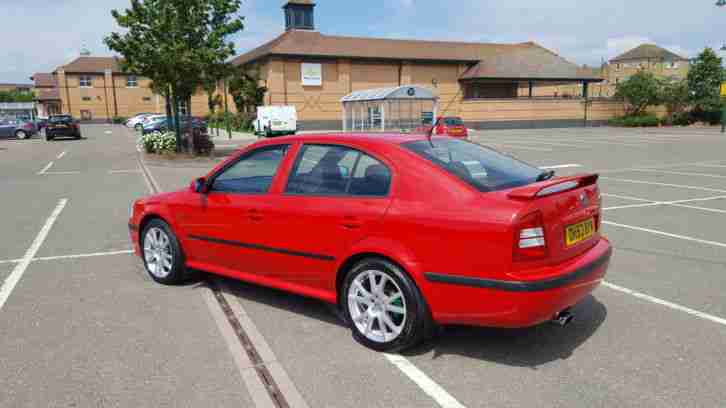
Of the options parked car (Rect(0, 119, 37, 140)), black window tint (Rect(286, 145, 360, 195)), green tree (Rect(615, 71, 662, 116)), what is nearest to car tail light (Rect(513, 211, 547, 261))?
black window tint (Rect(286, 145, 360, 195))

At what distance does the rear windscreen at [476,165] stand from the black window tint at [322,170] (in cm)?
47

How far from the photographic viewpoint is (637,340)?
406cm

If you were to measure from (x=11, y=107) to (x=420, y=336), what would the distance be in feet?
372

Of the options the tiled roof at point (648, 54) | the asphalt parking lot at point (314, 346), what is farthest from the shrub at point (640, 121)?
the tiled roof at point (648, 54)

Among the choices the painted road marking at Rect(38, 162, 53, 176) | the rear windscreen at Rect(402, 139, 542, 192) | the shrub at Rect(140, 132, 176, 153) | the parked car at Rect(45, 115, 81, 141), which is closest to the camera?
the rear windscreen at Rect(402, 139, 542, 192)

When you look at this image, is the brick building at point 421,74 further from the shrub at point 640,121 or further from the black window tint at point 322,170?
the black window tint at point 322,170

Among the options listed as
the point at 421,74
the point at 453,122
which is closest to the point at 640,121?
the point at 421,74

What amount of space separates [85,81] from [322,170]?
86.9 meters

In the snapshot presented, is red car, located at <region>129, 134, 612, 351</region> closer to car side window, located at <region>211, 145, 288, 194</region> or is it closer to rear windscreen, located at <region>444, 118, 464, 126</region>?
car side window, located at <region>211, 145, 288, 194</region>

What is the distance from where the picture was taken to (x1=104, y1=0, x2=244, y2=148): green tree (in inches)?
760

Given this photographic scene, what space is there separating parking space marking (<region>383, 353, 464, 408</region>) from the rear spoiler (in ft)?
4.06

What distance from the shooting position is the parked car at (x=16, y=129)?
37688mm

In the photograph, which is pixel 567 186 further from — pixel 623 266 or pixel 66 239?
pixel 66 239

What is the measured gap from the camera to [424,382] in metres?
3.46
